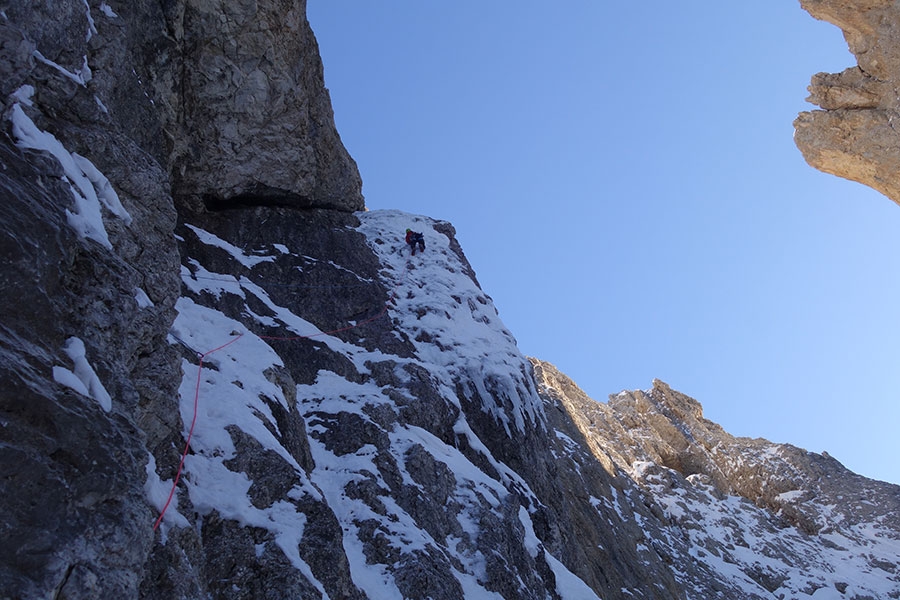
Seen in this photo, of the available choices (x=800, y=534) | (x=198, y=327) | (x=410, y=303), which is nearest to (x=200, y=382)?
(x=198, y=327)

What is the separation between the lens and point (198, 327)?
1549 centimetres

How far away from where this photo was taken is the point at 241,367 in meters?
14.4

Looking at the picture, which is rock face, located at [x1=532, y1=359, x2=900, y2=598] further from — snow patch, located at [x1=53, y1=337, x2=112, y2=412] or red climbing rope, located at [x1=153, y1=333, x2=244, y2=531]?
snow patch, located at [x1=53, y1=337, x2=112, y2=412]

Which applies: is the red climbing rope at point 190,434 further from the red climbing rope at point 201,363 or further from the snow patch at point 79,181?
the snow patch at point 79,181

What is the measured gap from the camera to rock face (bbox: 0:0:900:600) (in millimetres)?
7277

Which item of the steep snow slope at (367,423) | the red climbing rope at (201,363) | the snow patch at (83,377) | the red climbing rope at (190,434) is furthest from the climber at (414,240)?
the snow patch at (83,377)

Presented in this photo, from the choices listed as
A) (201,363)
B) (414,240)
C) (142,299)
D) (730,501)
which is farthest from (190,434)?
(730,501)

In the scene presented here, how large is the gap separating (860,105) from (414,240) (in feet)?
45.8

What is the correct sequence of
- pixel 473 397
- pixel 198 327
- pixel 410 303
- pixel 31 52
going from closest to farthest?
1. pixel 31 52
2. pixel 198 327
3. pixel 473 397
4. pixel 410 303

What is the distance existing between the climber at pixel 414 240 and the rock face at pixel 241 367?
456 millimetres

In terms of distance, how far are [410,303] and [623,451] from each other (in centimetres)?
2936

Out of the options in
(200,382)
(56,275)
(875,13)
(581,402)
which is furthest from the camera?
(581,402)

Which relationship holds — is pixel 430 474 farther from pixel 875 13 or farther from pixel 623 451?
pixel 623 451

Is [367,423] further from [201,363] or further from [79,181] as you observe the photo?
[79,181]
